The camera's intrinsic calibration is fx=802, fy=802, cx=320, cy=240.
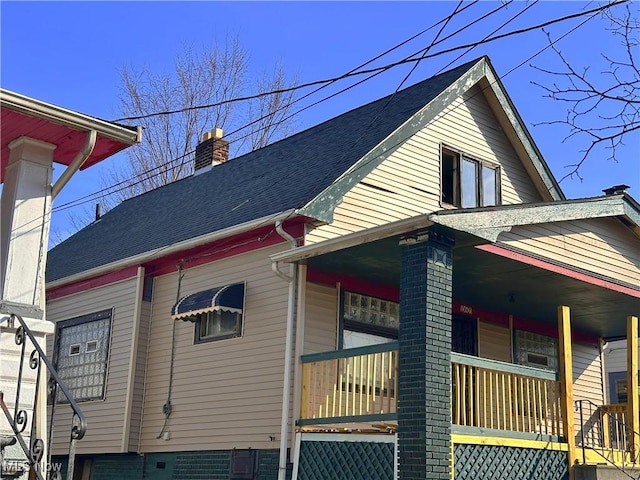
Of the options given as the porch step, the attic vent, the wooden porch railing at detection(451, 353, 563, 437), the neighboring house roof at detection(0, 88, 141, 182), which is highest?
the attic vent

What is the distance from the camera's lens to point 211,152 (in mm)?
19266

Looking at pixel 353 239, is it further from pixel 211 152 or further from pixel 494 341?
pixel 211 152

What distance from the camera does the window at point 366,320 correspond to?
1152 centimetres

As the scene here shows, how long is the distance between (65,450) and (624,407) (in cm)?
995

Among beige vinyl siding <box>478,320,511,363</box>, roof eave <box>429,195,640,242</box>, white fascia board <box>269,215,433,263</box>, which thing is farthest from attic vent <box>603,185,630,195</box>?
white fascia board <box>269,215,433,263</box>

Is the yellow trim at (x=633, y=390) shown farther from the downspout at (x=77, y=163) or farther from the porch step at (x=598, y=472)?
the downspout at (x=77, y=163)

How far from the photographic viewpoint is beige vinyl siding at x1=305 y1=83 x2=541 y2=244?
11914 millimetres

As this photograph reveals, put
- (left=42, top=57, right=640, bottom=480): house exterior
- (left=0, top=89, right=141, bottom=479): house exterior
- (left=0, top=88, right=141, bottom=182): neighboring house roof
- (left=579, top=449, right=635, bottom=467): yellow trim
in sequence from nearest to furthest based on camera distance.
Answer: (left=0, top=89, right=141, bottom=479): house exterior → (left=0, top=88, right=141, bottom=182): neighboring house roof → (left=42, top=57, right=640, bottom=480): house exterior → (left=579, top=449, right=635, bottom=467): yellow trim

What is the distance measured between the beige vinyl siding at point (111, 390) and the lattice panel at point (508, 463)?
6.35 meters

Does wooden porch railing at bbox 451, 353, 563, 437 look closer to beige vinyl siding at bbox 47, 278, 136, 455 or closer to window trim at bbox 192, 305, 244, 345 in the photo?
window trim at bbox 192, 305, 244, 345

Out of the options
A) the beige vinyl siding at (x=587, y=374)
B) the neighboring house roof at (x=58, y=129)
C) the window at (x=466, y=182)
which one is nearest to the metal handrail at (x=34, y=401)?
the neighboring house roof at (x=58, y=129)

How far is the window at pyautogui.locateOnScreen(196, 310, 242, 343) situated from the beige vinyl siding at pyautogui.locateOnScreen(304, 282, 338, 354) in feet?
4.11

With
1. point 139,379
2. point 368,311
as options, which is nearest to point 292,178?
point 368,311

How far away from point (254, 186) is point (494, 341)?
5004 millimetres
